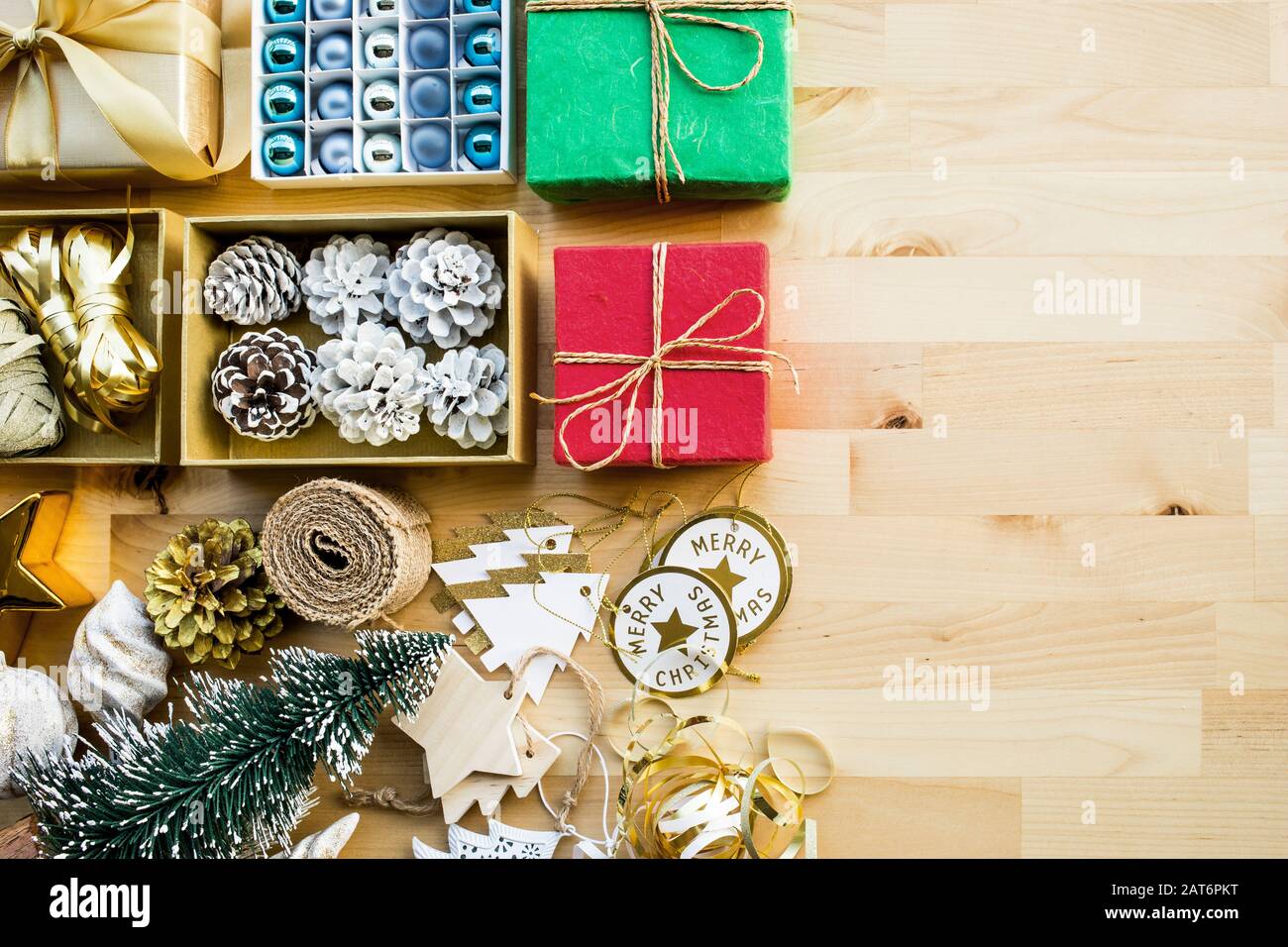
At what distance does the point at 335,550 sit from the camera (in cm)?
127

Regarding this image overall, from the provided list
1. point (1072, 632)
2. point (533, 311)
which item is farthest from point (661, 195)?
point (1072, 632)

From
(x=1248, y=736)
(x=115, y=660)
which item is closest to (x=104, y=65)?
(x=115, y=660)

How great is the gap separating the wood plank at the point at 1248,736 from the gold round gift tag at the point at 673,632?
696mm

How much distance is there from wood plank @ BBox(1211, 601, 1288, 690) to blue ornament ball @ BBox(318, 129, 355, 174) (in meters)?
1.39

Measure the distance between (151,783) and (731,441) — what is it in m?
0.85

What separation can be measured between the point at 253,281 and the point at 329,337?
0.13 m

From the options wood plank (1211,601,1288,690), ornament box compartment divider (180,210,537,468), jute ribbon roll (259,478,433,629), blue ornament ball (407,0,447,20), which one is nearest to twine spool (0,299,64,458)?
ornament box compartment divider (180,210,537,468)

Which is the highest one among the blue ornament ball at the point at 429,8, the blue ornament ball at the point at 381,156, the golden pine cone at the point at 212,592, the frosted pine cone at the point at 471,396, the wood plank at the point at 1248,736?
the blue ornament ball at the point at 429,8

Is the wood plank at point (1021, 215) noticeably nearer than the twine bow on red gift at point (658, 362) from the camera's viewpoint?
No

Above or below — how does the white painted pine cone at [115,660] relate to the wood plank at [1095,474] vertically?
below

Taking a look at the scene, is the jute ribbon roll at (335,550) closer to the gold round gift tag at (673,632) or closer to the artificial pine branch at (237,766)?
the artificial pine branch at (237,766)

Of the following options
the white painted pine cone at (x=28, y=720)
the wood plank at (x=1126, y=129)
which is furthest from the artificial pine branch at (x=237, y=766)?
the wood plank at (x=1126, y=129)

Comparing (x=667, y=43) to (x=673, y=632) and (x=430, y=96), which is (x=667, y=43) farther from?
(x=673, y=632)

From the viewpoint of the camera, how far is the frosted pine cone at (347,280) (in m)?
1.33
